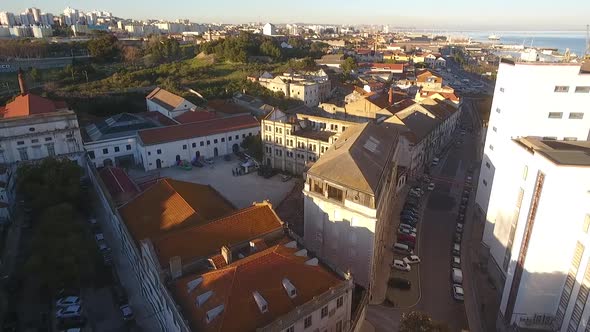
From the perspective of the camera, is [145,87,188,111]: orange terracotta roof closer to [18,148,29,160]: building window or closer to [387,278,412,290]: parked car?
[18,148,29,160]: building window

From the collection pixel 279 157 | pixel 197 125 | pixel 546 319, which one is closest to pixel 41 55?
pixel 197 125

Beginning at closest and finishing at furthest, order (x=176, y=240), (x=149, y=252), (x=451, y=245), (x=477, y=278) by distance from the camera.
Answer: (x=149, y=252)
(x=176, y=240)
(x=477, y=278)
(x=451, y=245)

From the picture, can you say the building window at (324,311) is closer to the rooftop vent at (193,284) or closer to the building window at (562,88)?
the rooftop vent at (193,284)

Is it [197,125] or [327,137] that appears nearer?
[327,137]

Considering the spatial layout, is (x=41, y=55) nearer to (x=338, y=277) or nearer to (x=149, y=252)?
(x=149, y=252)

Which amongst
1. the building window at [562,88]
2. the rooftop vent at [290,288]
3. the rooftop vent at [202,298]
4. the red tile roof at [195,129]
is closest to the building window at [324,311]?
the rooftop vent at [290,288]

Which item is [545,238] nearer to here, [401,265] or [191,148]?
[401,265]
